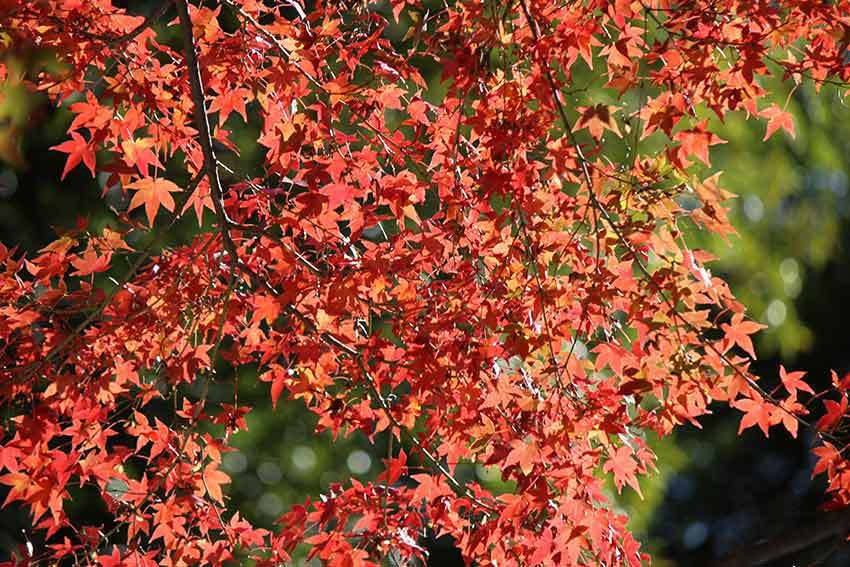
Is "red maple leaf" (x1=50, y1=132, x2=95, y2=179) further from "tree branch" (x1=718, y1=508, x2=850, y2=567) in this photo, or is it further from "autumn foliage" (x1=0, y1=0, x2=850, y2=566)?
"tree branch" (x1=718, y1=508, x2=850, y2=567)

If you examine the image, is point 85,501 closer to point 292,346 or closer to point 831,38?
point 292,346

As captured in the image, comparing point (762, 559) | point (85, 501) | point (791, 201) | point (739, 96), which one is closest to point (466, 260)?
point (739, 96)

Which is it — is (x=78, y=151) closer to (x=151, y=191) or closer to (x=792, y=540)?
(x=151, y=191)

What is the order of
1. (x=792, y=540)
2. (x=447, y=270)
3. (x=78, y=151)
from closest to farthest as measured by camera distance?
(x=78, y=151), (x=447, y=270), (x=792, y=540)

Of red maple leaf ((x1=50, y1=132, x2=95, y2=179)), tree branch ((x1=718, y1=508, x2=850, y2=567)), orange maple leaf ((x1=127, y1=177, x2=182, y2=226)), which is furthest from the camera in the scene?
tree branch ((x1=718, y1=508, x2=850, y2=567))

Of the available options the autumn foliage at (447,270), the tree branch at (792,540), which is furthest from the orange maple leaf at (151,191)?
the tree branch at (792,540)

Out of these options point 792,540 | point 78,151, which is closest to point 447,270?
point 78,151

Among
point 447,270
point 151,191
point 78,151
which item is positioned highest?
point 78,151

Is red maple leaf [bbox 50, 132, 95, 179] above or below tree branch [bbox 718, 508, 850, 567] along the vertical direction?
above

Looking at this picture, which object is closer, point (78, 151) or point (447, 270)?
point (78, 151)

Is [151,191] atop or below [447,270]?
atop

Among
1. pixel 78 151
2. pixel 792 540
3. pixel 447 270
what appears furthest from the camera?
pixel 792 540

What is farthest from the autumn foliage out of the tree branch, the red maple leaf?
the tree branch

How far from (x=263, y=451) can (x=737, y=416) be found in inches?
96.3
